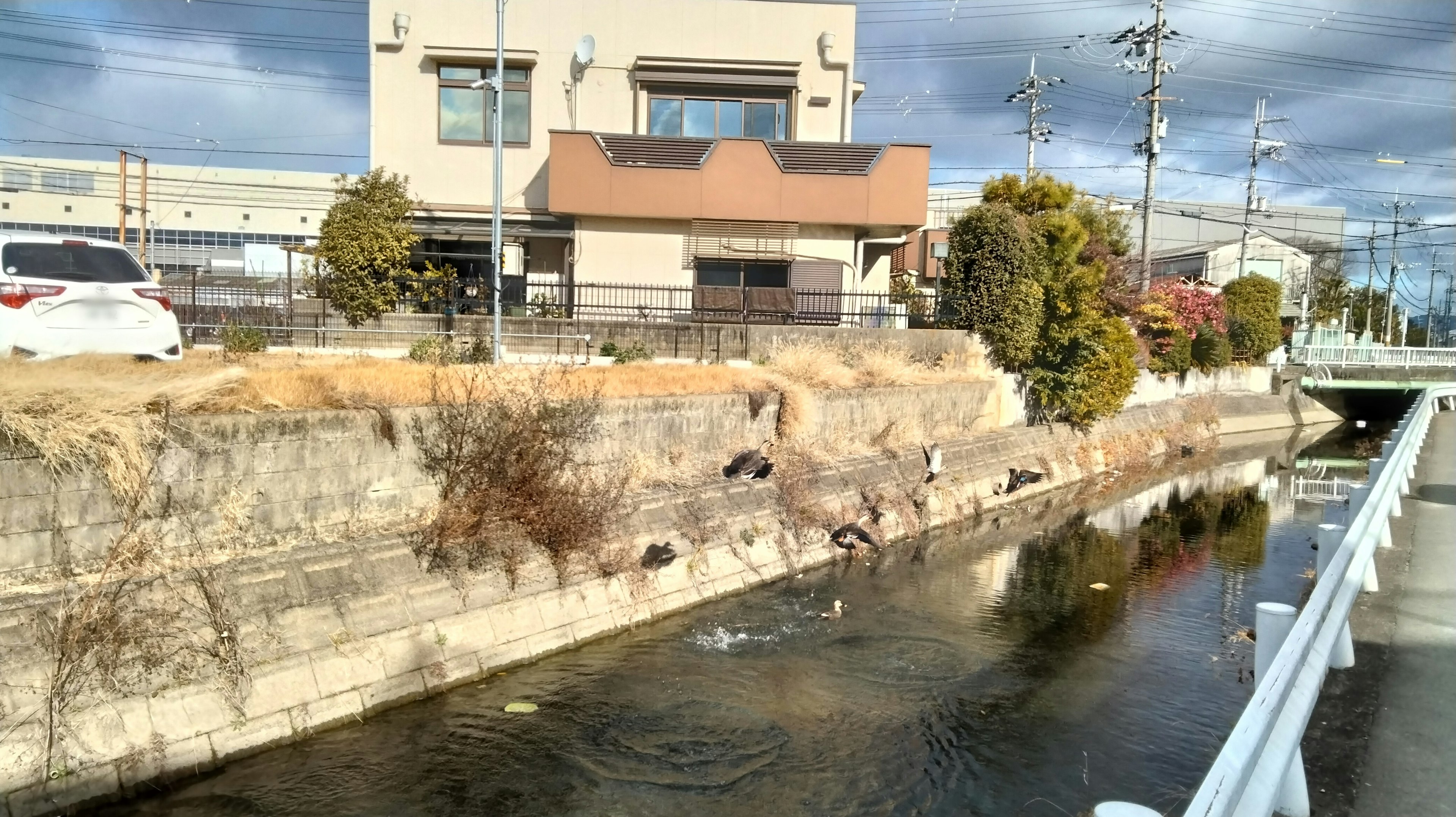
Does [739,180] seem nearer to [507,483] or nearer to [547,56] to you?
[547,56]

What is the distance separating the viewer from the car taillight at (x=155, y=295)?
406 inches

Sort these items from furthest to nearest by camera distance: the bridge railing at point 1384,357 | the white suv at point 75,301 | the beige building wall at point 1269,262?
the beige building wall at point 1269,262, the bridge railing at point 1384,357, the white suv at point 75,301

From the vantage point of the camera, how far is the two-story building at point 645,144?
85.8ft

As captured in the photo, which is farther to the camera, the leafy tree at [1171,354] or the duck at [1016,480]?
the leafy tree at [1171,354]

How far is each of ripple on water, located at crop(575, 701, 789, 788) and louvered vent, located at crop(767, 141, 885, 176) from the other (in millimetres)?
19623

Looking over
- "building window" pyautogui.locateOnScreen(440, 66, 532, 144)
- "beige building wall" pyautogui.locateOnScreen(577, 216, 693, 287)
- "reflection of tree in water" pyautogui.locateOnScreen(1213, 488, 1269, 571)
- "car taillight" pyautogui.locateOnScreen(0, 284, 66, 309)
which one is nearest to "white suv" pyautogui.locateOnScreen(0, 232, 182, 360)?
"car taillight" pyautogui.locateOnScreen(0, 284, 66, 309)

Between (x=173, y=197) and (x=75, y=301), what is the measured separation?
5991 centimetres

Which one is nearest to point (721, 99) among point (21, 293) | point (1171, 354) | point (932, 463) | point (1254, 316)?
point (932, 463)

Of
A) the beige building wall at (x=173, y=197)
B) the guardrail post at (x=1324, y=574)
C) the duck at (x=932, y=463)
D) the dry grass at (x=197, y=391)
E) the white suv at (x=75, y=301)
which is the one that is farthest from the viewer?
the beige building wall at (x=173, y=197)

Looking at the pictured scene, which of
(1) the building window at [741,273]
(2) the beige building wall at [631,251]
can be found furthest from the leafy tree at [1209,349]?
(2) the beige building wall at [631,251]

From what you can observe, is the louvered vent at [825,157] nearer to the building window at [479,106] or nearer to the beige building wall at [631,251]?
the beige building wall at [631,251]

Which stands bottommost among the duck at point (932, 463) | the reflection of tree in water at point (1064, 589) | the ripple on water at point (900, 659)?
the reflection of tree in water at point (1064, 589)

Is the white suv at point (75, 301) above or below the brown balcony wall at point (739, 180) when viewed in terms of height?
below

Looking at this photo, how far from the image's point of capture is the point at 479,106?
28.1m
